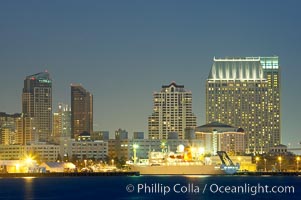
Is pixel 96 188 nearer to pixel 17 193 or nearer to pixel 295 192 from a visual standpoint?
pixel 17 193

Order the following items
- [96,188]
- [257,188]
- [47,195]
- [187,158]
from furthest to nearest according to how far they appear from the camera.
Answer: [187,158], [96,188], [257,188], [47,195]

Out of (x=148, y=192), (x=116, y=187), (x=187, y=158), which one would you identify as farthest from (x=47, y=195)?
(x=187, y=158)

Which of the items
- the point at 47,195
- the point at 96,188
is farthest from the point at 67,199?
the point at 96,188

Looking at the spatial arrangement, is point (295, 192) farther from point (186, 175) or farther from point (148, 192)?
point (186, 175)

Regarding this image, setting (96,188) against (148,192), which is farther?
(96,188)

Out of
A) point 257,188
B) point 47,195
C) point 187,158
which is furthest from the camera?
point 187,158

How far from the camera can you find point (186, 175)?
191 metres

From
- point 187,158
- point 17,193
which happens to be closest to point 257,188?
point 17,193

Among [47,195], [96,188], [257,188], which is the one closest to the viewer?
[47,195]

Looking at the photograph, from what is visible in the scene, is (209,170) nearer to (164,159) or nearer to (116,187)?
(164,159)

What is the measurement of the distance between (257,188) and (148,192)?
47.0ft

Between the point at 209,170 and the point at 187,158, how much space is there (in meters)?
5.27

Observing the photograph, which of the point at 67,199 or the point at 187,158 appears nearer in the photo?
the point at 67,199

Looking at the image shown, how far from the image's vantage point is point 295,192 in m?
130
